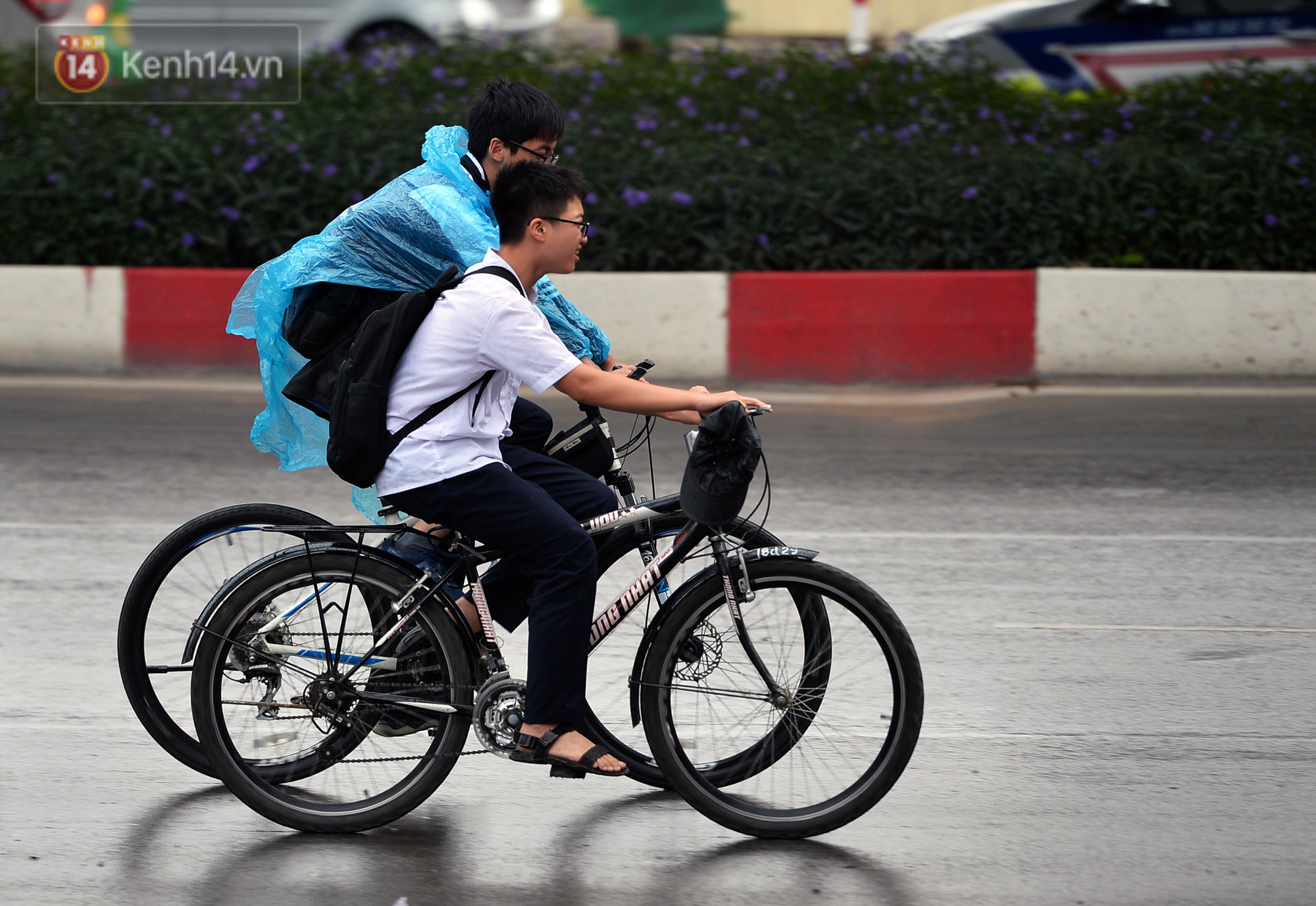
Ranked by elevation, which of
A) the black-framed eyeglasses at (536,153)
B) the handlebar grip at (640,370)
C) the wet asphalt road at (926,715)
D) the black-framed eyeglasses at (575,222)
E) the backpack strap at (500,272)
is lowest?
the wet asphalt road at (926,715)

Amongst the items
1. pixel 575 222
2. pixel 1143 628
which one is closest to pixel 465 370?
pixel 575 222

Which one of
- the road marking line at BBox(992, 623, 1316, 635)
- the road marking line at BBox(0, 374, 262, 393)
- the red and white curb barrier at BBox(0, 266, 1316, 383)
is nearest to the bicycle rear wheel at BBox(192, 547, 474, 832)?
the road marking line at BBox(992, 623, 1316, 635)

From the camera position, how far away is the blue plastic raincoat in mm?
4152

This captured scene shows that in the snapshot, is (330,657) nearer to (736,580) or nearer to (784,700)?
(736,580)

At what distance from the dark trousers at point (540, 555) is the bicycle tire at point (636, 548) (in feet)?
0.36

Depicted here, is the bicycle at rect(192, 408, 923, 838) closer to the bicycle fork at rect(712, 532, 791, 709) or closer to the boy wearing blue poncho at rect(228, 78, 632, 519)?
the bicycle fork at rect(712, 532, 791, 709)

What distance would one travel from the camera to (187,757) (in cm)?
430

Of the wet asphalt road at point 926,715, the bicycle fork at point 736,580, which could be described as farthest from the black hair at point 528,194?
the wet asphalt road at point 926,715

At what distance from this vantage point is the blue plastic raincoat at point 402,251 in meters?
4.15

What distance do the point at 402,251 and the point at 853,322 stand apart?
6.22 metres

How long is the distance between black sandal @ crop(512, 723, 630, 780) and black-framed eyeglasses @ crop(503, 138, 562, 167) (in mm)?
1558

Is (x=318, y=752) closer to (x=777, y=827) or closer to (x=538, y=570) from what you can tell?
(x=538, y=570)

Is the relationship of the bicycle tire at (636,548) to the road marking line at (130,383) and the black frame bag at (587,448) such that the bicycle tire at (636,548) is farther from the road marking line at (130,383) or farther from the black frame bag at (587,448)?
the road marking line at (130,383)

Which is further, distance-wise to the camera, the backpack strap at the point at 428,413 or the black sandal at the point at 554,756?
the black sandal at the point at 554,756
